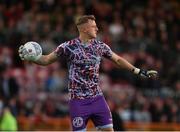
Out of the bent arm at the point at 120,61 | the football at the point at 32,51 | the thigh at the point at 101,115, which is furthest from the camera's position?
the bent arm at the point at 120,61

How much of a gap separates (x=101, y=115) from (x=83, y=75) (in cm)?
68

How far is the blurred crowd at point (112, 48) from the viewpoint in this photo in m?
21.9

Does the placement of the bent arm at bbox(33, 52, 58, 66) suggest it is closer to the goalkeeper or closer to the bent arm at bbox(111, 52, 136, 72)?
the goalkeeper

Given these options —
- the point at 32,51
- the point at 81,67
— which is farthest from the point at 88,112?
the point at 32,51

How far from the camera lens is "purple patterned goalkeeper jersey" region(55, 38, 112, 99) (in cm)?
1190

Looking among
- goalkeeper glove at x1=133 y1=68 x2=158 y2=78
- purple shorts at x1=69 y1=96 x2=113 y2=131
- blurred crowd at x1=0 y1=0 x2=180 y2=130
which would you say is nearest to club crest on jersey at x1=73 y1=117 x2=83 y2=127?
purple shorts at x1=69 y1=96 x2=113 y2=131

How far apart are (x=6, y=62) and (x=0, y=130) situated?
3949mm

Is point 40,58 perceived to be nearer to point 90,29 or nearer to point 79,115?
point 90,29

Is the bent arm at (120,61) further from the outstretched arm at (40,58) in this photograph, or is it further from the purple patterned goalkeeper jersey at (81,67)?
the outstretched arm at (40,58)

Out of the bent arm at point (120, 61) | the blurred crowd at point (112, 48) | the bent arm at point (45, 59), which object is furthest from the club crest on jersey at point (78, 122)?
the blurred crowd at point (112, 48)

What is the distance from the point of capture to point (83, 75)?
11906 mm

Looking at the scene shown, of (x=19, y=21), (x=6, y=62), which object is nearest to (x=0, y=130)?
(x=6, y=62)

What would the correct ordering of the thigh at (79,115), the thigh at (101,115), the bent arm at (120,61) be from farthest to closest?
the bent arm at (120,61)
the thigh at (101,115)
the thigh at (79,115)

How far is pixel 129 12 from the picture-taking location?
2650 centimetres
